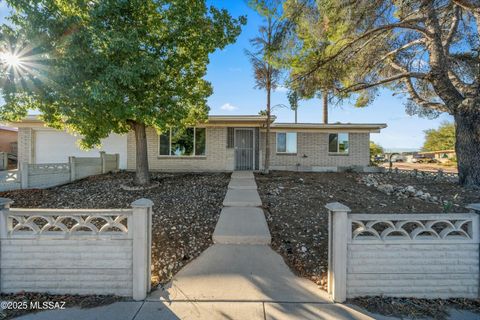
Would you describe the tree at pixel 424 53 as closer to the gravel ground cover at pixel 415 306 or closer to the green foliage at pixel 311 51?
the green foliage at pixel 311 51

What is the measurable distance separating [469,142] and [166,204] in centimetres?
991

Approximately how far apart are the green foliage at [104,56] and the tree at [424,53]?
379 cm

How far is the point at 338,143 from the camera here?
41.3 ft

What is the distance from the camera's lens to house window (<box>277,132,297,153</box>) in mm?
12648

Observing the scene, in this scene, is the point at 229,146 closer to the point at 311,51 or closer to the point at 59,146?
the point at 311,51

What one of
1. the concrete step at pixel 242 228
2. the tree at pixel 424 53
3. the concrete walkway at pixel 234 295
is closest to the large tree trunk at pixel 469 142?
the tree at pixel 424 53

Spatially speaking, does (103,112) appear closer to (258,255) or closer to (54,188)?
(54,188)

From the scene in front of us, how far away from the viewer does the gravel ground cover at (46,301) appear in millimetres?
2363

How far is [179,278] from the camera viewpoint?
286cm

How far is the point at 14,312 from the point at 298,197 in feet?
17.6

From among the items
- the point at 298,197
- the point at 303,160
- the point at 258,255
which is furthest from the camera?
the point at 303,160

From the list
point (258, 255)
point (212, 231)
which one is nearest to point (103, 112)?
point (212, 231)

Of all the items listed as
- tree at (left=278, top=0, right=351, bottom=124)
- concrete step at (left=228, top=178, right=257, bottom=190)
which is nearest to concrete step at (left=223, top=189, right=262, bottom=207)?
concrete step at (left=228, top=178, right=257, bottom=190)

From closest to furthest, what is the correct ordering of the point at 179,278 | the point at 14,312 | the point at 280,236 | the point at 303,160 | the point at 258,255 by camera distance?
the point at 14,312
the point at 179,278
the point at 258,255
the point at 280,236
the point at 303,160
